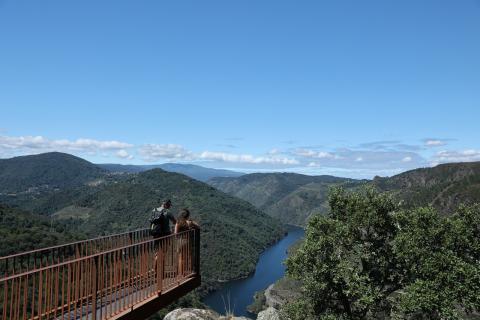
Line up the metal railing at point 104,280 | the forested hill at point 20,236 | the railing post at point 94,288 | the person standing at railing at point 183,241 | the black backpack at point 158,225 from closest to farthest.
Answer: the metal railing at point 104,280, the railing post at point 94,288, the person standing at railing at point 183,241, the black backpack at point 158,225, the forested hill at point 20,236

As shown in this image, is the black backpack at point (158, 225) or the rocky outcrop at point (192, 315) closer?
the black backpack at point (158, 225)

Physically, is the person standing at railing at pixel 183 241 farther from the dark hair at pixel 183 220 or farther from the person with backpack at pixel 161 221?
the person with backpack at pixel 161 221

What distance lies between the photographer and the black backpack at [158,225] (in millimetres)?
12352

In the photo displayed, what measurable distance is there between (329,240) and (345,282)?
254 centimetres

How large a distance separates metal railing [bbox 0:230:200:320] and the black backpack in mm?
832

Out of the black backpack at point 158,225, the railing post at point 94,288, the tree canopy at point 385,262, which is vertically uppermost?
the black backpack at point 158,225

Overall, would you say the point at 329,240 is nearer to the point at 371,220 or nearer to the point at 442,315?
the point at 371,220

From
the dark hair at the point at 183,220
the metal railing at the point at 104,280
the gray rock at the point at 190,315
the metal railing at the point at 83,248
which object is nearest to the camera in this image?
the metal railing at the point at 104,280

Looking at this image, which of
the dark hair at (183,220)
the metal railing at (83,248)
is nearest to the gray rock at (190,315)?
the metal railing at (83,248)

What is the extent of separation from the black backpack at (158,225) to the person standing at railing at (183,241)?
49cm

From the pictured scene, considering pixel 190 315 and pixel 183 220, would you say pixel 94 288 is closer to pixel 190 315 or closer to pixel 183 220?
pixel 183 220

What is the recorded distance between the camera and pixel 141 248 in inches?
402

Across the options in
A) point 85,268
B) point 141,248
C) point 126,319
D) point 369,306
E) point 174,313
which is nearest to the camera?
point 85,268

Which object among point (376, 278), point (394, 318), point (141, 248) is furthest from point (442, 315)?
point (141, 248)
